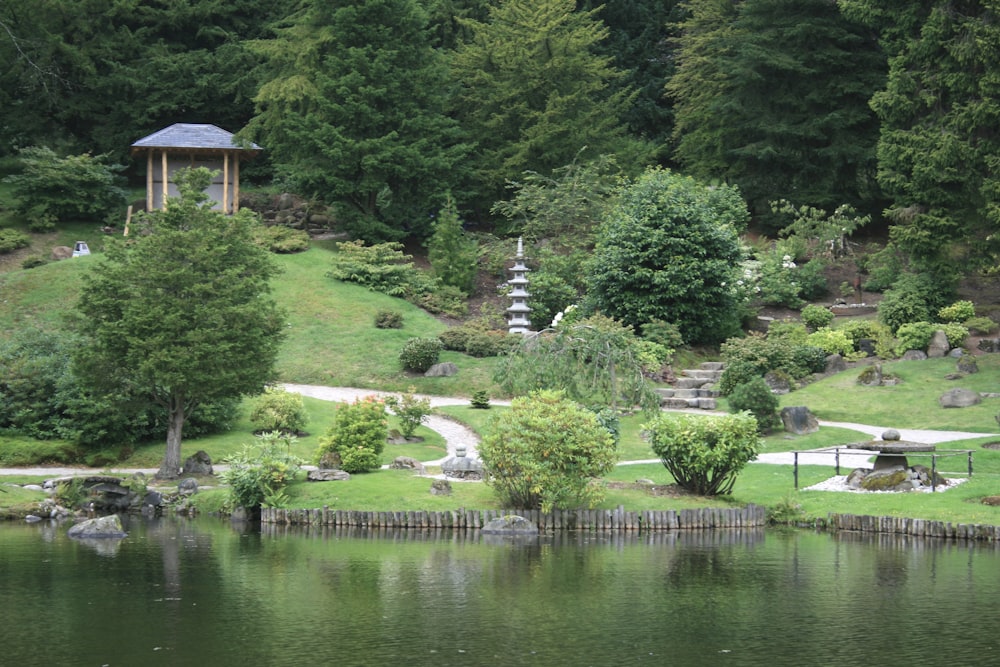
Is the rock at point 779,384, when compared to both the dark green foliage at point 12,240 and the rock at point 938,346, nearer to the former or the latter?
the rock at point 938,346

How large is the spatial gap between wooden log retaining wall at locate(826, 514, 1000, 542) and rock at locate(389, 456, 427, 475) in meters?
8.29

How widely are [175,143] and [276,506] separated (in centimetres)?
2572

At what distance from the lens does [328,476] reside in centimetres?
2392

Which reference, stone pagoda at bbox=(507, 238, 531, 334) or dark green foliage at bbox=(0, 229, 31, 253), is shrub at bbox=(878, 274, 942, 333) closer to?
stone pagoda at bbox=(507, 238, 531, 334)

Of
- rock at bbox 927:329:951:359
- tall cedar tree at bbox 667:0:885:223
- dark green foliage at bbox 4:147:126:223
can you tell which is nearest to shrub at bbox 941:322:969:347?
rock at bbox 927:329:951:359

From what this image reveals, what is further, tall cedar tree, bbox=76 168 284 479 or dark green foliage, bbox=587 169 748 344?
dark green foliage, bbox=587 169 748 344

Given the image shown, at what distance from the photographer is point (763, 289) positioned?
134 feet

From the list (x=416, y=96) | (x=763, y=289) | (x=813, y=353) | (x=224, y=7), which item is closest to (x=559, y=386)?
(x=813, y=353)

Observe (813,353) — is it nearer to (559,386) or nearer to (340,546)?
(559,386)

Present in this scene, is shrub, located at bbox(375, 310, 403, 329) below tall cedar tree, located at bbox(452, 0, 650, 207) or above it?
below

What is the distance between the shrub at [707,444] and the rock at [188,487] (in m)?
9.10

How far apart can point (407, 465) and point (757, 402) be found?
8.45 metres

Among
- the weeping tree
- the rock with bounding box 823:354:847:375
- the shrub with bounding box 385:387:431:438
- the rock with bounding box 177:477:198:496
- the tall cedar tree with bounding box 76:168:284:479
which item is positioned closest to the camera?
the rock with bounding box 177:477:198:496

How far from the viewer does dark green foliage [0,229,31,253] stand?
42812mm
